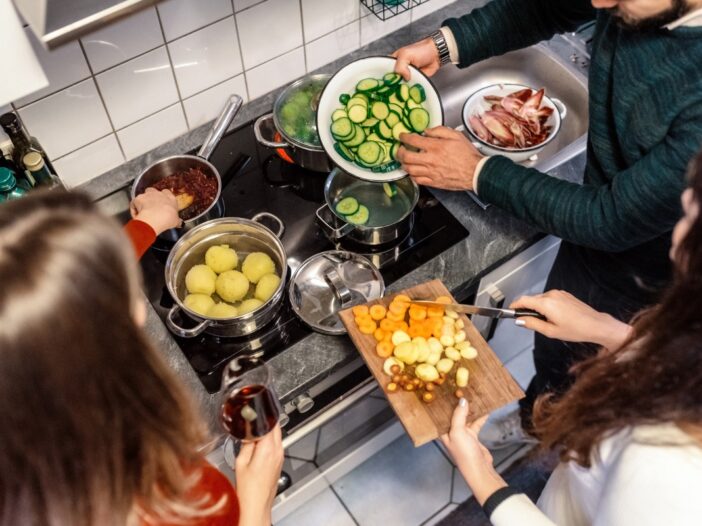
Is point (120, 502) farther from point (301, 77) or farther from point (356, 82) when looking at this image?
point (301, 77)

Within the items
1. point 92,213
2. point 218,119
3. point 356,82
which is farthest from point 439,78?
point 92,213

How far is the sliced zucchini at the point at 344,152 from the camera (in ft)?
4.40

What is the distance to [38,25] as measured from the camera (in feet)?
2.49

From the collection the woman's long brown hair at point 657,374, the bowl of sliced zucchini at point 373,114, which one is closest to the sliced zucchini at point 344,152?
the bowl of sliced zucchini at point 373,114

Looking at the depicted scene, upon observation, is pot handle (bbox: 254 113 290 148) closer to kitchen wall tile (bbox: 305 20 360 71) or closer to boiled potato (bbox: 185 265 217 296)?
kitchen wall tile (bbox: 305 20 360 71)

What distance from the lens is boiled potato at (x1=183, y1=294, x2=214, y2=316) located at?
3.89 feet

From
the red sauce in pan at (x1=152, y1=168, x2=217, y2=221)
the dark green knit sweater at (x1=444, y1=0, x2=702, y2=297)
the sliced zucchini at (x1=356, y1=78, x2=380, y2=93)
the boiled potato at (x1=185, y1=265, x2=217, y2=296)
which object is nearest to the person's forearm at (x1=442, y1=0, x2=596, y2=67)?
the dark green knit sweater at (x1=444, y1=0, x2=702, y2=297)

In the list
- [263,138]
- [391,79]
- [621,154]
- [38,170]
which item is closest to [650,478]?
[621,154]

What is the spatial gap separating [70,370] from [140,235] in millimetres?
639

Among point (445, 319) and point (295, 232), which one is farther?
point (295, 232)

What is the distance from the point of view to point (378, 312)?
118cm

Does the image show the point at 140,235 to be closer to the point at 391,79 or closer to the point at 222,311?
the point at 222,311

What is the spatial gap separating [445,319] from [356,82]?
0.59 m

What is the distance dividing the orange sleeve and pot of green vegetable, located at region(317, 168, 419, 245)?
348 millimetres
